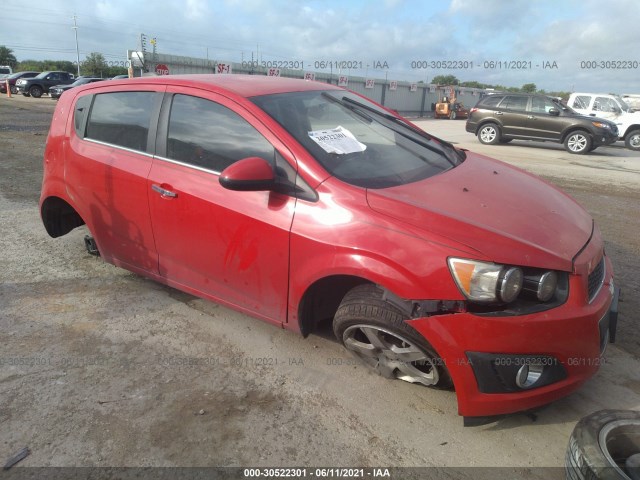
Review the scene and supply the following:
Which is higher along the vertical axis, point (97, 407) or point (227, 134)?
point (227, 134)

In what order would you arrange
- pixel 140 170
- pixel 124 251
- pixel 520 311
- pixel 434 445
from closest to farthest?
pixel 520 311
pixel 434 445
pixel 140 170
pixel 124 251

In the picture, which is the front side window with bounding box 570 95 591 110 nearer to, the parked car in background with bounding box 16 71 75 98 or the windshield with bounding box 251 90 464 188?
the windshield with bounding box 251 90 464 188

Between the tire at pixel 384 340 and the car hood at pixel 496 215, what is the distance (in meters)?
0.46

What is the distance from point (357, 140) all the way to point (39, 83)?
1351 inches

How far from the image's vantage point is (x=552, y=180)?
Result: 8.76 metres

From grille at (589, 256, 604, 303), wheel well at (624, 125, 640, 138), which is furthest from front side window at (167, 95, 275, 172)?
wheel well at (624, 125, 640, 138)

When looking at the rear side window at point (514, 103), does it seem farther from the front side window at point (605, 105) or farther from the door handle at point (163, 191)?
the door handle at point (163, 191)

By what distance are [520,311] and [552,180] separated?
25.2 feet

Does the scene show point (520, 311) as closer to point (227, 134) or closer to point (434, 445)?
point (434, 445)

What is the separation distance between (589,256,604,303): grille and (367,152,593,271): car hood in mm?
158

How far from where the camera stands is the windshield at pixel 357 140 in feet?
8.65

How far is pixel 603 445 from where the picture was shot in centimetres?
189

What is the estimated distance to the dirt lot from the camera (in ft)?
7.09

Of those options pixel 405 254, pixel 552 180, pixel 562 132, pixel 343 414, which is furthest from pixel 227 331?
pixel 562 132
